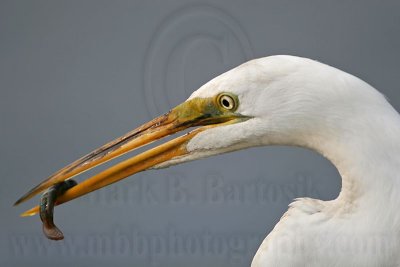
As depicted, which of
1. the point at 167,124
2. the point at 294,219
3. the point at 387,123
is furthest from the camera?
the point at 167,124

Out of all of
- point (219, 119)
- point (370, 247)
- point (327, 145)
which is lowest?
point (370, 247)

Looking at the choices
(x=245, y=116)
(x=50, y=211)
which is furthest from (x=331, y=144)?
(x=50, y=211)

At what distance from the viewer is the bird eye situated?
1558 mm

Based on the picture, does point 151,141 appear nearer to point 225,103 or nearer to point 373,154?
point 225,103

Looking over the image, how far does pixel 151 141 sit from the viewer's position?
1690 millimetres

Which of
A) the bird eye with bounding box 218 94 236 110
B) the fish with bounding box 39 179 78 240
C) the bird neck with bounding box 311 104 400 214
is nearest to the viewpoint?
the bird neck with bounding box 311 104 400 214

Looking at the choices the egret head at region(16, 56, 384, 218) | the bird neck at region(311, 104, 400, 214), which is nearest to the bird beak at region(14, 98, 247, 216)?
the egret head at region(16, 56, 384, 218)

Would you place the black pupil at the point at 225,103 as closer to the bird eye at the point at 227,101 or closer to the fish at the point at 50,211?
the bird eye at the point at 227,101

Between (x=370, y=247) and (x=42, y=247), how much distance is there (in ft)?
7.84

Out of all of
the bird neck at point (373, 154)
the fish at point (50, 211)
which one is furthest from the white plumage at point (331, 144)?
the fish at point (50, 211)

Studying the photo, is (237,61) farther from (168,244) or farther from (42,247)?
(42,247)

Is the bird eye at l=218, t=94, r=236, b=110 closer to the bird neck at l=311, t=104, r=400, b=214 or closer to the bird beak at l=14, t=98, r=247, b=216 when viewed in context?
the bird beak at l=14, t=98, r=247, b=216

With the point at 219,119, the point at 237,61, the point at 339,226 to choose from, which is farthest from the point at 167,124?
the point at 237,61

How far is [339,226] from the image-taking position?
1.48 metres
